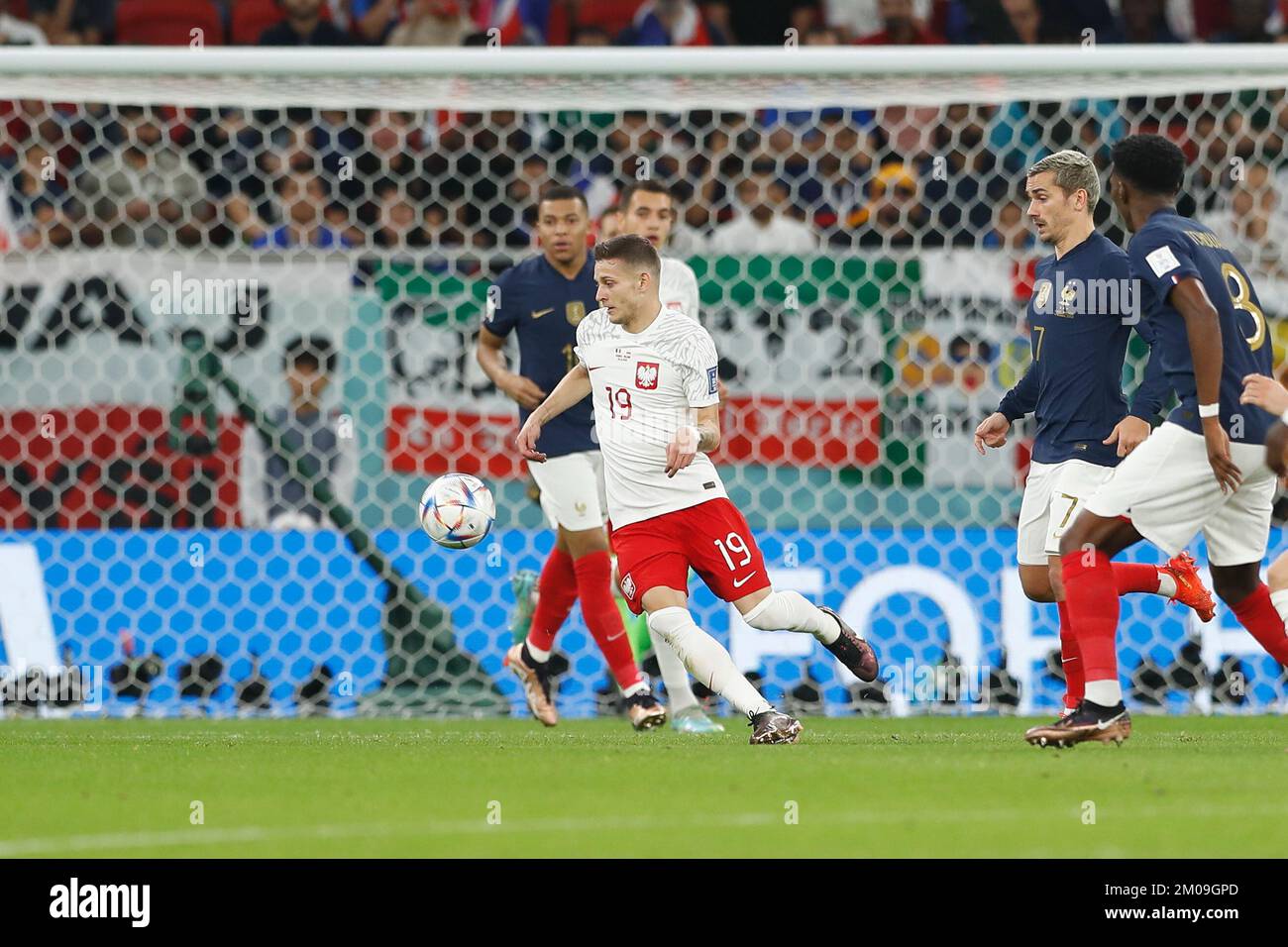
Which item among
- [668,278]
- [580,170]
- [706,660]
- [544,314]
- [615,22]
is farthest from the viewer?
[615,22]

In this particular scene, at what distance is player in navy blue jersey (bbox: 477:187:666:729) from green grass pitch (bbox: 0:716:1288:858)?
66cm

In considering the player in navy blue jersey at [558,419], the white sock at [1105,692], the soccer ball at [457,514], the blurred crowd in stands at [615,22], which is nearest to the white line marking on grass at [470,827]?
the white sock at [1105,692]

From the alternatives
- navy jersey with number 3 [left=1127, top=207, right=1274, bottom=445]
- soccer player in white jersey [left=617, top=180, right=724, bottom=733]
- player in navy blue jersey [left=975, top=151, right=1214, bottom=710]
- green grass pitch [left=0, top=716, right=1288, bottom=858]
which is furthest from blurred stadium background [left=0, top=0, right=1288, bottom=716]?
navy jersey with number 3 [left=1127, top=207, right=1274, bottom=445]

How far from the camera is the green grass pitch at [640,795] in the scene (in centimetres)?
420

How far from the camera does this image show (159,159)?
10203 mm

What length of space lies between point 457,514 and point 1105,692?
238 centimetres

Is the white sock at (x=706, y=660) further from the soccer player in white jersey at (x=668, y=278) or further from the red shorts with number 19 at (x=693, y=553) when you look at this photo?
the soccer player in white jersey at (x=668, y=278)

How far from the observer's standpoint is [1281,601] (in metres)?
6.14

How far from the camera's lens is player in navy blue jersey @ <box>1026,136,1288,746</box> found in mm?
5805

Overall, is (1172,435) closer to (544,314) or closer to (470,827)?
(470,827)

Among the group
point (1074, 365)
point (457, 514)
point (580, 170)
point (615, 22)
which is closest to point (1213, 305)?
point (1074, 365)

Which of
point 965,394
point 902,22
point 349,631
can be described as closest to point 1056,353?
point 965,394

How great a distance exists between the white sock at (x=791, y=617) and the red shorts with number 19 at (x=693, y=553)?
7 cm
